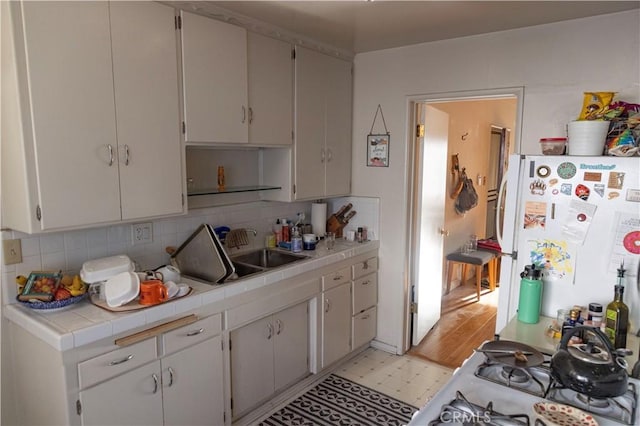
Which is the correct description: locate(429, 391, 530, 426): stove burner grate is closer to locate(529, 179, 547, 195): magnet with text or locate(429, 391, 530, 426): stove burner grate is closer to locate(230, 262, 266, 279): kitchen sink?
locate(529, 179, 547, 195): magnet with text

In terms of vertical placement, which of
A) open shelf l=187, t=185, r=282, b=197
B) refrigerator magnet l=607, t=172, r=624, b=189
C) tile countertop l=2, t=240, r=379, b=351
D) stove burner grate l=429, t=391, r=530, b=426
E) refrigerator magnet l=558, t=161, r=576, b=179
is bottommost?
stove burner grate l=429, t=391, r=530, b=426

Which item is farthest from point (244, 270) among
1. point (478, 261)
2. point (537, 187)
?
point (478, 261)

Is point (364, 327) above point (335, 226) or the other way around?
the other way around

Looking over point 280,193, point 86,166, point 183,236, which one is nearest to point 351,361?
point 280,193

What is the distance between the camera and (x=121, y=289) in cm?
194

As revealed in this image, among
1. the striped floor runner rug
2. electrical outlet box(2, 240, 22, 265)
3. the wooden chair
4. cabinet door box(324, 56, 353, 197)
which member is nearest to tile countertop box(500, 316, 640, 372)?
the striped floor runner rug

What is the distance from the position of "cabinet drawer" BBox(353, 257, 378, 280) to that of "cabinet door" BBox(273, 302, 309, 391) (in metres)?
0.58

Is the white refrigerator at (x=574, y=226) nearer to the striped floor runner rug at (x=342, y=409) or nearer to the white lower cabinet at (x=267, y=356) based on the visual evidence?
the striped floor runner rug at (x=342, y=409)

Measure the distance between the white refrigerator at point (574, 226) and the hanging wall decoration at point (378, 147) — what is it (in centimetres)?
122

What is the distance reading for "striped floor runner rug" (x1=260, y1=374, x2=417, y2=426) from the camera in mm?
2654

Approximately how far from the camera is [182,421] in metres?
2.16

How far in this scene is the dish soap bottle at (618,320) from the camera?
6.05 ft

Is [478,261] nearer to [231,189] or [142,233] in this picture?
[231,189]

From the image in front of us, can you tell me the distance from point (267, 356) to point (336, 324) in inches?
26.9
